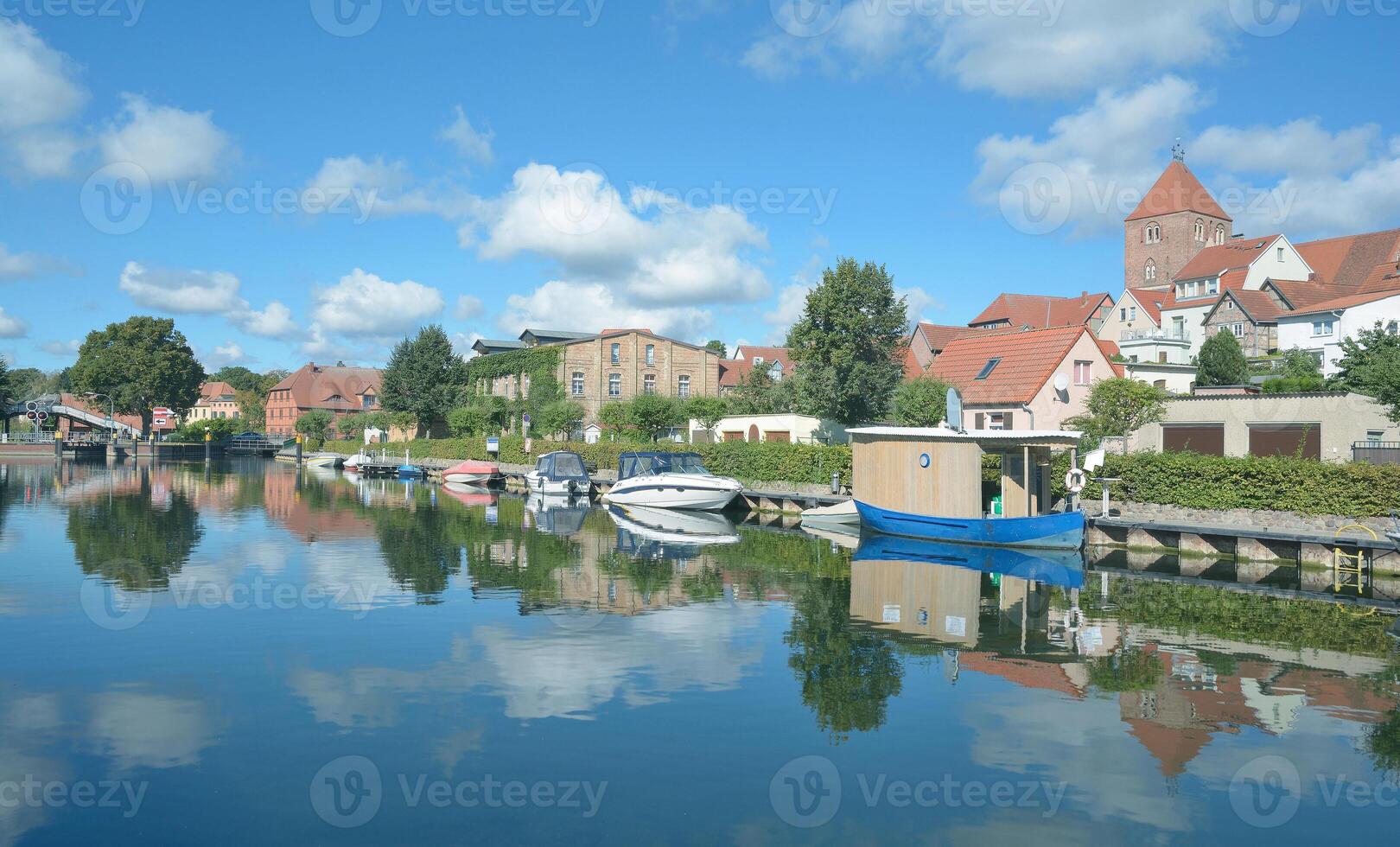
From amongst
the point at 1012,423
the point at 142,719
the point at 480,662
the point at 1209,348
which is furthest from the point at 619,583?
the point at 1209,348

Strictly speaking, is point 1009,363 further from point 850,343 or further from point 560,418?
point 560,418

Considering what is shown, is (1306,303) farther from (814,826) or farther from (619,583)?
(814,826)

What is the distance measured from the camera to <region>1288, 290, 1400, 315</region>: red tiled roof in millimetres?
57875

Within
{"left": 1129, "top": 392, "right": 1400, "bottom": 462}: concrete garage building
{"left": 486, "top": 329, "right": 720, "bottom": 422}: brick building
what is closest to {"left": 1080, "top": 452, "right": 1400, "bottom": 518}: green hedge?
{"left": 1129, "top": 392, "right": 1400, "bottom": 462}: concrete garage building

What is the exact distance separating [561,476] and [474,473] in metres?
13.0

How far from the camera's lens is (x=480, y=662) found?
1342 centimetres

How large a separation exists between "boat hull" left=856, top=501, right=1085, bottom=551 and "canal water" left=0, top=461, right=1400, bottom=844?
2492mm

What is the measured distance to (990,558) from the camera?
24.8 metres

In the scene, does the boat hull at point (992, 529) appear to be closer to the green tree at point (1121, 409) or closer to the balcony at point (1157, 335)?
the green tree at point (1121, 409)

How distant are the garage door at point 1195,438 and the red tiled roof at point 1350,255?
51.0m

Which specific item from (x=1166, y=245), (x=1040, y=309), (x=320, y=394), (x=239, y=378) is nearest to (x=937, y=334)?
(x=1040, y=309)

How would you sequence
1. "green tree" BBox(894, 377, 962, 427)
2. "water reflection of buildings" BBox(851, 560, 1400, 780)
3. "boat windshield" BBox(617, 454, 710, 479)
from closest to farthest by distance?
"water reflection of buildings" BBox(851, 560, 1400, 780) < "green tree" BBox(894, 377, 962, 427) < "boat windshield" BBox(617, 454, 710, 479)

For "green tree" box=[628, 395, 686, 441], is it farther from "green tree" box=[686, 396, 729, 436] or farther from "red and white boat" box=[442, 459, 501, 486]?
"red and white boat" box=[442, 459, 501, 486]

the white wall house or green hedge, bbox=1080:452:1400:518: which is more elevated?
the white wall house
